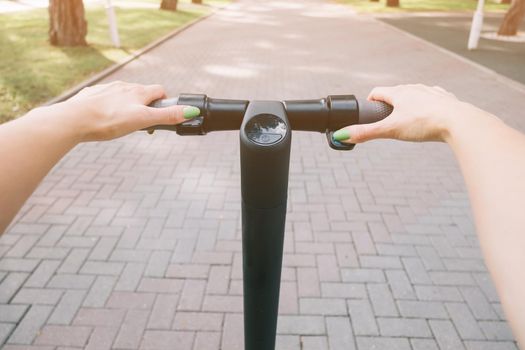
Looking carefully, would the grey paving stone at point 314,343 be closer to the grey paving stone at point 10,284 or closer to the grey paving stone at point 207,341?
the grey paving stone at point 207,341

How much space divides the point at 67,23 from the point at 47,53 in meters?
0.97

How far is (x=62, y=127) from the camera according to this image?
41.5 inches

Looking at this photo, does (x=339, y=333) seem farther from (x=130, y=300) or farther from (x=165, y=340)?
(x=130, y=300)

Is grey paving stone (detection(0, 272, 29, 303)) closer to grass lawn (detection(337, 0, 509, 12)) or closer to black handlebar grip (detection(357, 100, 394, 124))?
black handlebar grip (detection(357, 100, 394, 124))

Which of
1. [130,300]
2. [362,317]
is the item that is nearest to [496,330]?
[362,317]

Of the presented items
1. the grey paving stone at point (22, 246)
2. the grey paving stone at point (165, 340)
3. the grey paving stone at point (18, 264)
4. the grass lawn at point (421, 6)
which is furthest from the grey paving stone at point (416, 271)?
the grass lawn at point (421, 6)

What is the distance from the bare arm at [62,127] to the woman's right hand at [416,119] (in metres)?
0.50

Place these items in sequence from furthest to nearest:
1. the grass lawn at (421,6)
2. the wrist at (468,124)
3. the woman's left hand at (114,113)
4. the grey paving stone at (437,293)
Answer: the grass lawn at (421,6)
the grey paving stone at (437,293)
the woman's left hand at (114,113)
the wrist at (468,124)

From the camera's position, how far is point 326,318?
8.99 feet

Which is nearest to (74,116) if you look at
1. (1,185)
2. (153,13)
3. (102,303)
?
(1,185)

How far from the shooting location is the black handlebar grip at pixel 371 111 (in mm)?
1173

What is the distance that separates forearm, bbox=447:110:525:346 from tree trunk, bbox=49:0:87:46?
10.6 meters

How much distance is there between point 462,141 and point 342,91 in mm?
6966

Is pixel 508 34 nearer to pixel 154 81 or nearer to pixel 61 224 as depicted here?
pixel 154 81
